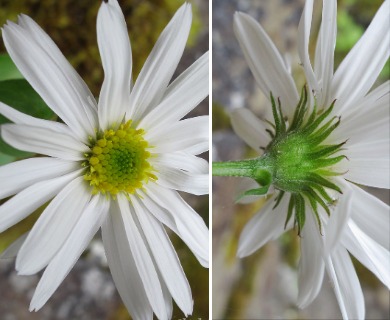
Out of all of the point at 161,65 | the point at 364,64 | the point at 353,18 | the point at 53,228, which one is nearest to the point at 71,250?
the point at 53,228

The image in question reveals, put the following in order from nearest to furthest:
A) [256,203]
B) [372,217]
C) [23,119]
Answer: [23,119] → [372,217] → [256,203]

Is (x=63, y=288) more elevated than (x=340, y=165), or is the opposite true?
(x=340, y=165)

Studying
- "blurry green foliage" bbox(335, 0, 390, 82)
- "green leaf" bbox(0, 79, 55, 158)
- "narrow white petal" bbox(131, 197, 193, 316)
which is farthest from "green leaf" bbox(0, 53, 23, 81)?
"blurry green foliage" bbox(335, 0, 390, 82)

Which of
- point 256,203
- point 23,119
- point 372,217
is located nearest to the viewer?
point 23,119

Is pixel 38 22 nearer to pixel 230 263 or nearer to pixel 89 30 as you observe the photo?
pixel 89 30

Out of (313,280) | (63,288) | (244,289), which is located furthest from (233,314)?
(63,288)

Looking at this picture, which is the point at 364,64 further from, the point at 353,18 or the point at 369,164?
the point at 353,18

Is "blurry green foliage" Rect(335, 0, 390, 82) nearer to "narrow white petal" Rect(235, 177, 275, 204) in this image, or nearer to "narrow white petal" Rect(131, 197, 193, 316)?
"narrow white petal" Rect(235, 177, 275, 204)
